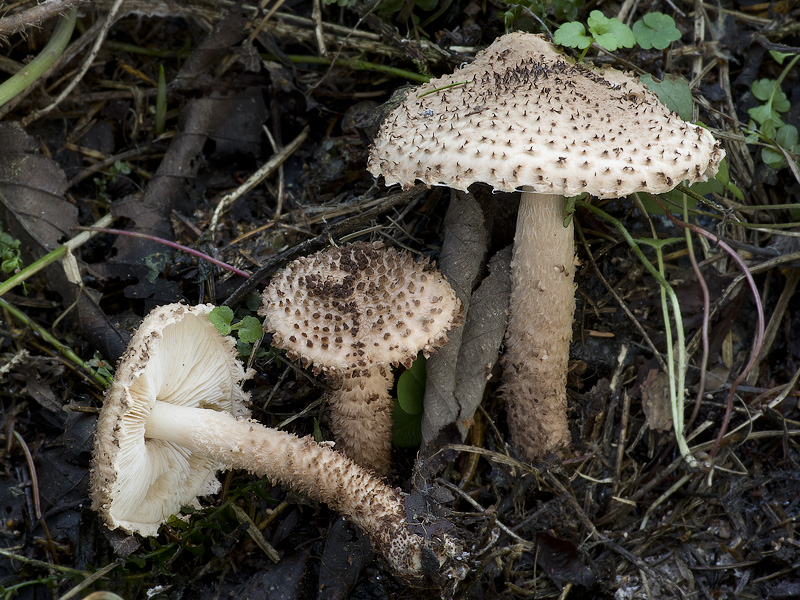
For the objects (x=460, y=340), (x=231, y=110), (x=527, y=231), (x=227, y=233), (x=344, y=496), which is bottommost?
(x=344, y=496)

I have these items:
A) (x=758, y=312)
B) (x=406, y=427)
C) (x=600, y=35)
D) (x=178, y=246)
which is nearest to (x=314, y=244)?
Answer: (x=178, y=246)

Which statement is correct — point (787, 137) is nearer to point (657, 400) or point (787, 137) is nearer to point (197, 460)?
point (657, 400)

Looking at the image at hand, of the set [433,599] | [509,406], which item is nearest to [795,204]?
[509,406]

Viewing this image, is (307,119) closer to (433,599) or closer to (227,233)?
(227,233)

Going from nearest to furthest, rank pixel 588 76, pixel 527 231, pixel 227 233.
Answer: pixel 588 76 < pixel 527 231 < pixel 227 233

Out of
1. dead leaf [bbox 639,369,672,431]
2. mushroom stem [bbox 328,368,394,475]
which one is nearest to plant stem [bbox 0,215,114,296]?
mushroom stem [bbox 328,368,394,475]

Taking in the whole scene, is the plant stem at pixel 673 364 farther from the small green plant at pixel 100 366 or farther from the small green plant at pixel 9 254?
the small green plant at pixel 9 254
